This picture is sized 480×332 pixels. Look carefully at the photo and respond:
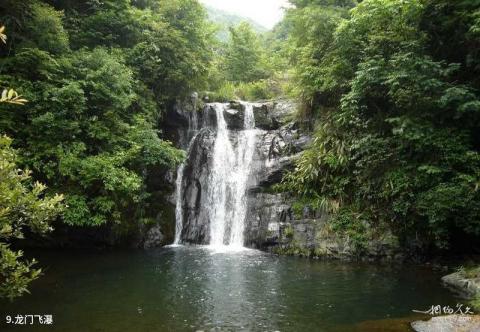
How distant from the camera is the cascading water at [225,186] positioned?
64.9 feet

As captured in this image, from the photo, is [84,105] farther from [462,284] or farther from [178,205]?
[462,284]

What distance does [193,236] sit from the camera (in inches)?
786

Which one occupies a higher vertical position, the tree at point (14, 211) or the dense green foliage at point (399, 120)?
the dense green foliage at point (399, 120)

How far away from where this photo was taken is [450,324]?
7.67 metres

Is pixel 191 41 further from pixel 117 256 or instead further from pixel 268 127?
pixel 117 256

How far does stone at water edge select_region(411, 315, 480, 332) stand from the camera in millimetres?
7366

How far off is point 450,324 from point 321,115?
13349 millimetres

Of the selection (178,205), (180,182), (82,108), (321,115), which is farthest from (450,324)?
(180,182)

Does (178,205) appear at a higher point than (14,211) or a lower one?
higher

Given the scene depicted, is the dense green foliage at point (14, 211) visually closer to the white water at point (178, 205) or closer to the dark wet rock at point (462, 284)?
the dark wet rock at point (462, 284)

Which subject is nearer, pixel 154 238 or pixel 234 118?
pixel 154 238

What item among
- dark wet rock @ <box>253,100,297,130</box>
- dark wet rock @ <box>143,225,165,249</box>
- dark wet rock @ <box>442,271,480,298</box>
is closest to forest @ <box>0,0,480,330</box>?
dark wet rock @ <box>143,225,165,249</box>

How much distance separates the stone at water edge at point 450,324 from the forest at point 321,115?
509cm

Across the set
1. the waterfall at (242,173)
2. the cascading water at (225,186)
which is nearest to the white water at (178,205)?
the cascading water at (225,186)
